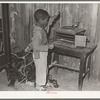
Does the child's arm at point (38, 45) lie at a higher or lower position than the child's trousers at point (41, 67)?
higher

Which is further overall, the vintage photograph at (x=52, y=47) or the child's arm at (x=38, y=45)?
the vintage photograph at (x=52, y=47)

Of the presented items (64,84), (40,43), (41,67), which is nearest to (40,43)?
(40,43)

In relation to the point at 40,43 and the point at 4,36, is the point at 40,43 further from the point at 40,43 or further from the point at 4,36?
the point at 4,36

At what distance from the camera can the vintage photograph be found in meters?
2.64

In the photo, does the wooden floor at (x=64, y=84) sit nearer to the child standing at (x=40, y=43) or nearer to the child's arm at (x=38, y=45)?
the child standing at (x=40, y=43)

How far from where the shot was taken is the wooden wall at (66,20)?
2979mm

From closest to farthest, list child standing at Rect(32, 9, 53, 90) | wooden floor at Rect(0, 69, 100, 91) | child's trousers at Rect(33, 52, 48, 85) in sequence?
child standing at Rect(32, 9, 53, 90), child's trousers at Rect(33, 52, 48, 85), wooden floor at Rect(0, 69, 100, 91)

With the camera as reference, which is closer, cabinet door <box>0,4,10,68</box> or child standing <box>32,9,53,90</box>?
child standing <box>32,9,53,90</box>

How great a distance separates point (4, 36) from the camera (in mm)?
2762

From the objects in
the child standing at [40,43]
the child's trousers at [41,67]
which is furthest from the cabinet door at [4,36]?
the child's trousers at [41,67]

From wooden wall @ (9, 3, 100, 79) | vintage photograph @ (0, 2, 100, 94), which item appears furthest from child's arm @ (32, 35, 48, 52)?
wooden wall @ (9, 3, 100, 79)

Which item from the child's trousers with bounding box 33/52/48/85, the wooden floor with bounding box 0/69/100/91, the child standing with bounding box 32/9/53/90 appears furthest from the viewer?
the wooden floor with bounding box 0/69/100/91

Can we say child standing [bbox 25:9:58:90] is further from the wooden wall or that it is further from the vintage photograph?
the wooden wall

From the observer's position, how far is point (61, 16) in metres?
3.23
